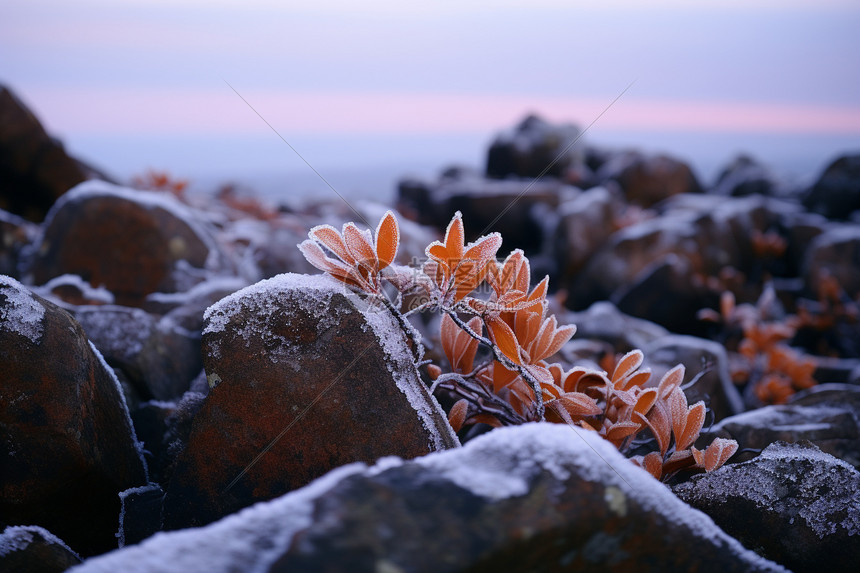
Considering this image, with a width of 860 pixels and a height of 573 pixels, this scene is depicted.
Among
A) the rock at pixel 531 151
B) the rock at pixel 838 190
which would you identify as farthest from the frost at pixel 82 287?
the rock at pixel 838 190

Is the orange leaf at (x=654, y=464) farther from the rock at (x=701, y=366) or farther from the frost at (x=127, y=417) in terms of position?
the frost at (x=127, y=417)

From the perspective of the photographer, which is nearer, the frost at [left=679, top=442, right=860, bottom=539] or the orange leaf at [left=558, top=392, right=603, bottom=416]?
the frost at [left=679, top=442, right=860, bottom=539]

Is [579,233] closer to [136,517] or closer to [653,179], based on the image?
[653,179]

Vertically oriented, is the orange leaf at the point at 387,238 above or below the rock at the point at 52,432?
above

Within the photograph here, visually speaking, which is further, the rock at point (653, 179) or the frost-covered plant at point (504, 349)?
the rock at point (653, 179)

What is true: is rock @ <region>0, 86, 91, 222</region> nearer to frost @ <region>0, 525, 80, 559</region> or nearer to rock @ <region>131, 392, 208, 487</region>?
rock @ <region>131, 392, 208, 487</region>

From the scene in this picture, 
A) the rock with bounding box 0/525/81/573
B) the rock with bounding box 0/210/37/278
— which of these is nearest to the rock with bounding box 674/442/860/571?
the rock with bounding box 0/525/81/573

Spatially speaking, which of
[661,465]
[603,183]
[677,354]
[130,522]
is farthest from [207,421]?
[603,183]
